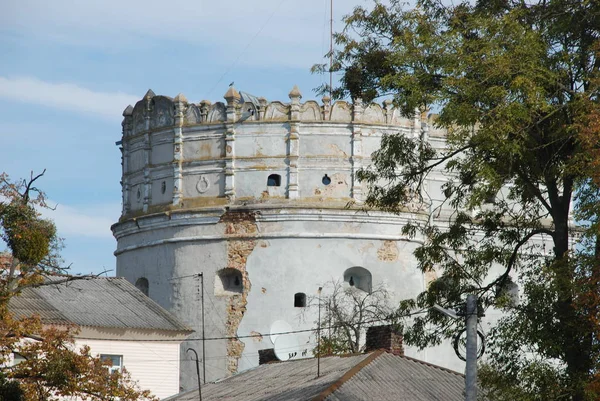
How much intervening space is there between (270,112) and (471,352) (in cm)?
2902

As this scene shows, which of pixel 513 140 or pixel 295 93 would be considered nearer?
pixel 513 140

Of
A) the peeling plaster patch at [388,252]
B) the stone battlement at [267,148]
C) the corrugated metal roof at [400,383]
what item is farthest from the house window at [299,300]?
the corrugated metal roof at [400,383]

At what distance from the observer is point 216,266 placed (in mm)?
45000

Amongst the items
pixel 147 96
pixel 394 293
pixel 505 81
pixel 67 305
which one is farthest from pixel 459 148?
pixel 147 96

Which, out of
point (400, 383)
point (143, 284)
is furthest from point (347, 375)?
point (143, 284)

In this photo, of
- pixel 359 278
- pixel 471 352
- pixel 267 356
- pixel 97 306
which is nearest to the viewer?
pixel 471 352

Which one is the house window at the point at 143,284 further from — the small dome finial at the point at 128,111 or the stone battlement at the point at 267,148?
the small dome finial at the point at 128,111

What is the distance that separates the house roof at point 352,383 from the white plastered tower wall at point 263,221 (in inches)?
570

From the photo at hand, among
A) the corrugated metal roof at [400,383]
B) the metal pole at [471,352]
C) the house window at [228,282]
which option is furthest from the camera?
the house window at [228,282]

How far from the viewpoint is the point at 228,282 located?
4534cm

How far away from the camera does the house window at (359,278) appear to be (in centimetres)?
4503

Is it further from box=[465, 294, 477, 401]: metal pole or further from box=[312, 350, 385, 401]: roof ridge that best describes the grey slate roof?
box=[465, 294, 477, 401]: metal pole

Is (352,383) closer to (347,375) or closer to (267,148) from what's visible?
(347,375)

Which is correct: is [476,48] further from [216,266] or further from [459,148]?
[216,266]
